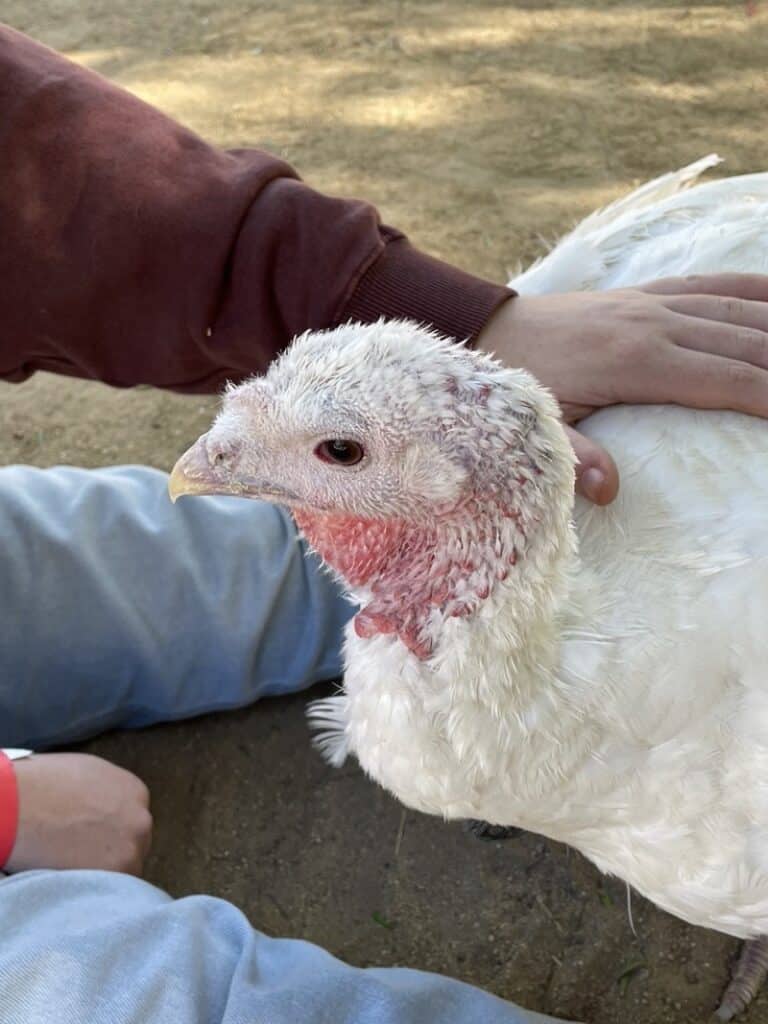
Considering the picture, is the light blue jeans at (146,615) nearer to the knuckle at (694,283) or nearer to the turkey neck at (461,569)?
the turkey neck at (461,569)

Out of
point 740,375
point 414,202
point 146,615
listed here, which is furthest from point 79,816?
point 414,202

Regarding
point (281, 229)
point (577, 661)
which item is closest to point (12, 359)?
point (281, 229)

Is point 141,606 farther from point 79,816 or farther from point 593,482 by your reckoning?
point 593,482

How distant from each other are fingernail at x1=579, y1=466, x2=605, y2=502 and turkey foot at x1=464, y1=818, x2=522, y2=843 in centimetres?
89

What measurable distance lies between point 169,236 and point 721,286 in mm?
837

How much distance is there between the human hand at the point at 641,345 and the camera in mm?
1275

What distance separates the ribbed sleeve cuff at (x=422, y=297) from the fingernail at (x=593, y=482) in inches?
14.0

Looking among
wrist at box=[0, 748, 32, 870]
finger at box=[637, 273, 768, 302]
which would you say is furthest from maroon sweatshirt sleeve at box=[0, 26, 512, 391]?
wrist at box=[0, 748, 32, 870]

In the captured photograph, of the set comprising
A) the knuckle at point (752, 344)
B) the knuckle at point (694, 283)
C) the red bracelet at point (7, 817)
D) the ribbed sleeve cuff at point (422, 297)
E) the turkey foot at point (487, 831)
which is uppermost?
the knuckle at point (694, 283)

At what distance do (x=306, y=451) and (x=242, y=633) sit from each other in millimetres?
893

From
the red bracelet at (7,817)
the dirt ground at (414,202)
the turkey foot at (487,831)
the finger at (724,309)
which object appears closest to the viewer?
the finger at (724,309)

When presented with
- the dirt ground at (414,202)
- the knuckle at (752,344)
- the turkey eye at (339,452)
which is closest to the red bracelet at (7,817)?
the dirt ground at (414,202)

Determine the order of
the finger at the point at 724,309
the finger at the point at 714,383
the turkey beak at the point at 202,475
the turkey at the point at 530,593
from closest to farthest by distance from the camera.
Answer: the turkey at the point at 530,593, the turkey beak at the point at 202,475, the finger at the point at 714,383, the finger at the point at 724,309

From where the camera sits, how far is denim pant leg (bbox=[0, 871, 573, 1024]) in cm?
113
